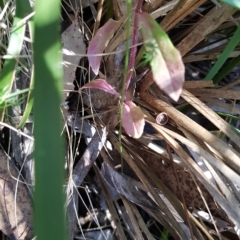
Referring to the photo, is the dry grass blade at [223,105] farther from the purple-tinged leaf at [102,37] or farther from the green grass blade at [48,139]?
the green grass blade at [48,139]

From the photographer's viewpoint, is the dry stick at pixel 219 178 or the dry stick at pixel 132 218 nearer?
the dry stick at pixel 219 178

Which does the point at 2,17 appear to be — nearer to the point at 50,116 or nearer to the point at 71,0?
the point at 71,0

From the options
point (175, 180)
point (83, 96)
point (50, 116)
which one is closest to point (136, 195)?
point (175, 180)

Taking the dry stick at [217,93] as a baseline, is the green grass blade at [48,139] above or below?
above

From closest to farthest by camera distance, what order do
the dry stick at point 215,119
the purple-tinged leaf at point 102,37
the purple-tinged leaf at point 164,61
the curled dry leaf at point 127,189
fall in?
the purple-tinged leaf at point 164,61 → the purple-tinged leaf at point 102,37 → the dry stick at point 215,119 → the curled dry leaf at point 127,189

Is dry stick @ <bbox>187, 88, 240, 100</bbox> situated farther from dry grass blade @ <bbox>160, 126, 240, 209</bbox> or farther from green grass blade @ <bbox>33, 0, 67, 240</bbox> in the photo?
green grass blade @ <bbox>33, 0, 67, 240</bbox>

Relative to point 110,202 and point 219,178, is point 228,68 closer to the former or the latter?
point 219,178

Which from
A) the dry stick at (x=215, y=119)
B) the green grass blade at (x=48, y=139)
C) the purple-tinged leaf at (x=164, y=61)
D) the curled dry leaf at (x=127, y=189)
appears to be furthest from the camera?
the curled dry leaf at (x=127, y=189)

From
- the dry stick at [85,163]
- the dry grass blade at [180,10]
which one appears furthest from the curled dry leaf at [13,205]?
the dry grass blade at [180,10]
